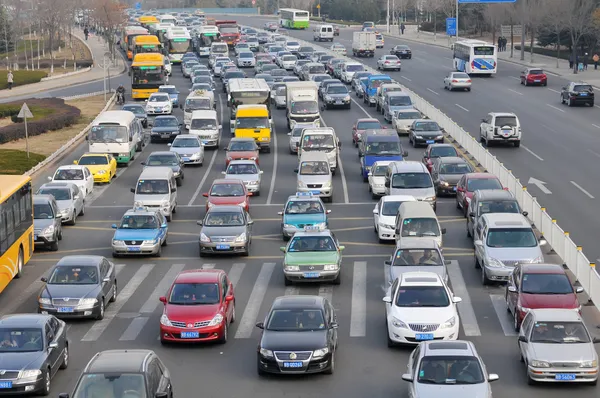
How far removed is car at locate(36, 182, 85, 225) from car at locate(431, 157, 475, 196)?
14066 millimetres

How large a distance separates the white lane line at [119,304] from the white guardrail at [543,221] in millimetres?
12133

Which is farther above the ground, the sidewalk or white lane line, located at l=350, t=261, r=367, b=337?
the sidewalk

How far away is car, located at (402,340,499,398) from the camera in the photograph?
19.1 m

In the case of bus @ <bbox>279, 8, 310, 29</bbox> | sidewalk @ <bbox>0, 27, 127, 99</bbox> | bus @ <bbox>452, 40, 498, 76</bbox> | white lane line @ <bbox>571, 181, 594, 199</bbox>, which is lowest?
white lane line @ <bbox>571, 181, 594, 199</bbox>

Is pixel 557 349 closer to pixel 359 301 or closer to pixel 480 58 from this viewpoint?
pixel 359 301

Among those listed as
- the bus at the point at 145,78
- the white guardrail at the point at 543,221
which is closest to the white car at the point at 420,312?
the white guardrail at the point at 543,221

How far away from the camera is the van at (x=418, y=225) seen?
32981mm

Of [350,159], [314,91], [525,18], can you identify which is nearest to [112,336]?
[350,159]

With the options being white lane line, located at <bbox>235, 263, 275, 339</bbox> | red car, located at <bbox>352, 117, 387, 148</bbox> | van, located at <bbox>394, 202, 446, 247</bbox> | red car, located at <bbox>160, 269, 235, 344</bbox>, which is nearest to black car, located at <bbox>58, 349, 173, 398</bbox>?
red car, located at <bbox>160, 269, 235, 344</bbox>

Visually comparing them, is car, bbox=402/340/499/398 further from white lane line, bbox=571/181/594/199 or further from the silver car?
the silver car

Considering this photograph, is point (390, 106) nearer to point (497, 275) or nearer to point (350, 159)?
point (350, 159)

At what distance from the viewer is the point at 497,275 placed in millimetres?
30000

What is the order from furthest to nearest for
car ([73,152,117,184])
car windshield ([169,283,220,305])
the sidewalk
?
the sidewalk, car ([73,152,117,184]), car windshield ([169,283,220,305])

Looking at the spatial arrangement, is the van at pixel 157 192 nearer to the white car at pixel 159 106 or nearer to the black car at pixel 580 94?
the white car at pixel 159 106
